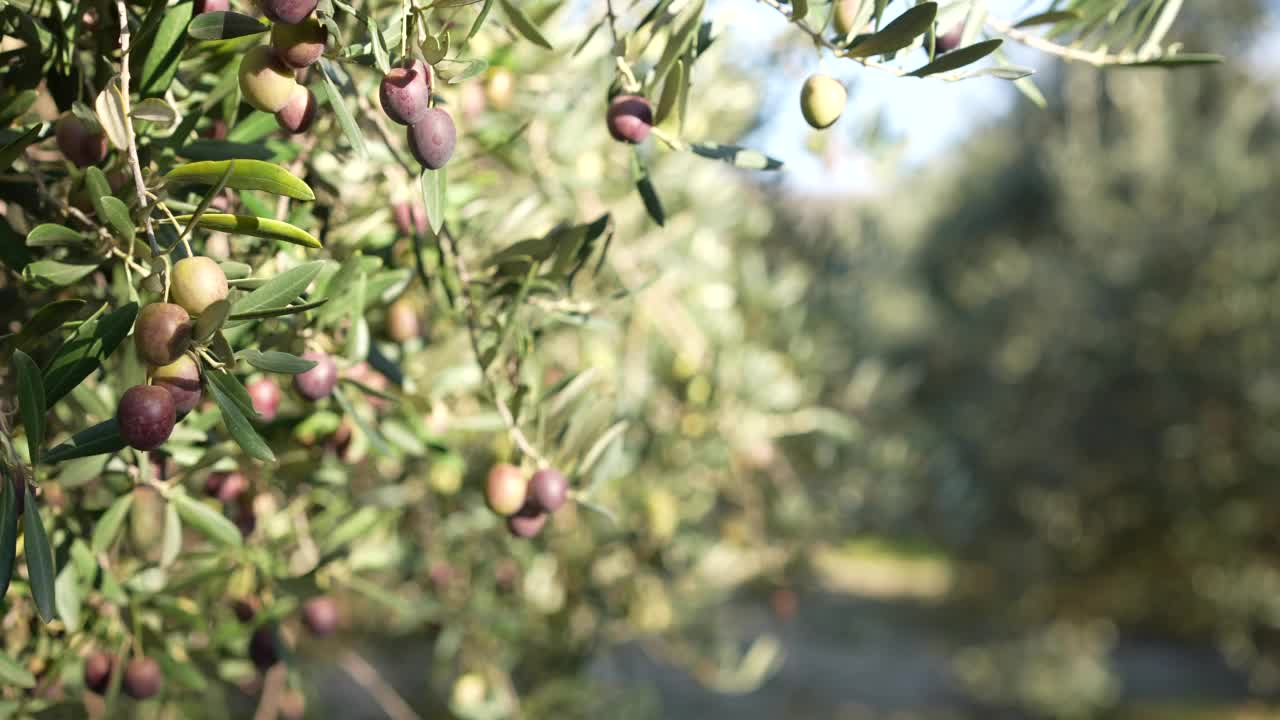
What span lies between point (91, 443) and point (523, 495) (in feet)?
1.57

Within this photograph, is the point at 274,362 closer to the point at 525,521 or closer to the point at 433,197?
the point at 433,197

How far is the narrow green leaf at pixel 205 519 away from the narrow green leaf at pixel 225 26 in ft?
1.59

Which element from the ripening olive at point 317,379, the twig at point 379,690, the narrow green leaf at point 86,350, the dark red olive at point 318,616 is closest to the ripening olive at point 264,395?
the ripening olive at point 317,379

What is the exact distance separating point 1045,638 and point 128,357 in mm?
10155

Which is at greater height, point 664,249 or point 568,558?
point 664,249

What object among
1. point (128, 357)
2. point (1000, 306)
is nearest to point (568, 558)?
point (128, 357)

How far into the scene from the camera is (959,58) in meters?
0.86

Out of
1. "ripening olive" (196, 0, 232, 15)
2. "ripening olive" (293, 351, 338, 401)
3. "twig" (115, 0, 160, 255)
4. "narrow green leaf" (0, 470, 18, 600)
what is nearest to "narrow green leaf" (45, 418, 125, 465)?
"narrow green leaf" (0, 470, 18, 600)

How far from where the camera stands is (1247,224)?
28.0 ft

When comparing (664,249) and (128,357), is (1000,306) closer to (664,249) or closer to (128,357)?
(664,249)

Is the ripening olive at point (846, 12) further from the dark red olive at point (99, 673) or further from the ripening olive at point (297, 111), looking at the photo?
the dark red olive at point (99, 673)

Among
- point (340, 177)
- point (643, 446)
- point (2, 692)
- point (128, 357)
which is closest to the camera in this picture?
point (128, 357)

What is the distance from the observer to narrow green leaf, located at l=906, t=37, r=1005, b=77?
826 millimetres

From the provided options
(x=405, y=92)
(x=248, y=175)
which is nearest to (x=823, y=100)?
(x=405, y=92)
